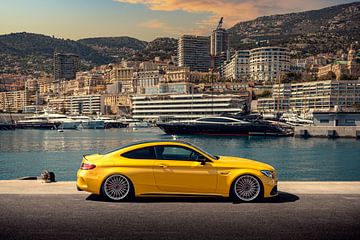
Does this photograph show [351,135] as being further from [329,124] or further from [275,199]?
[275,199]

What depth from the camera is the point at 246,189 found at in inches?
383

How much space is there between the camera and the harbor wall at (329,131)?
9378 centimetres

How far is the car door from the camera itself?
9.63 meters

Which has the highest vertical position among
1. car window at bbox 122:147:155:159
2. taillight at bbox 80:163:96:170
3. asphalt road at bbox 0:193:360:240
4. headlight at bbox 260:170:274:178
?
car window at bbox 122:147:155:159

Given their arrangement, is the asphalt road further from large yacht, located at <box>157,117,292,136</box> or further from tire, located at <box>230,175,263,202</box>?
large yacht, located at <box>157,117,292,136</box>

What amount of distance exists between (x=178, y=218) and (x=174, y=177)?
5.02 feet

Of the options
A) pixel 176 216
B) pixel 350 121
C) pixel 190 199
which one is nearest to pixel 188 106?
pixel 350 121

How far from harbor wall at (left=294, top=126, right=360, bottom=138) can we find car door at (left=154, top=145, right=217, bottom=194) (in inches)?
3503

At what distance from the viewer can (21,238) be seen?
690 centimetres

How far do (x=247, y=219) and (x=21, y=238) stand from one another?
374 cm

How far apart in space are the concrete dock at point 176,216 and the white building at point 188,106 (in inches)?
6560

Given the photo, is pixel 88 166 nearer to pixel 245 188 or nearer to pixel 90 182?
pixel 90 182

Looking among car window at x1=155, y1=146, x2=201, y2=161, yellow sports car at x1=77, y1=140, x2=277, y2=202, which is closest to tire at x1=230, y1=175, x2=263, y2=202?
yellow sports car at x1=77, y1=140, x2=277, y2=202

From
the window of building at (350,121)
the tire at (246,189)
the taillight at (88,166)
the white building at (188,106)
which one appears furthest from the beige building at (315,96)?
the taillight at (88,166)
